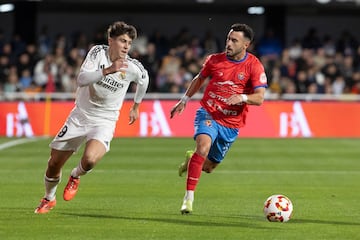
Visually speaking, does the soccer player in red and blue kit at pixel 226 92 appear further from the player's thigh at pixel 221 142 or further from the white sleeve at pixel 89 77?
the white sleeve at pixel 89 77

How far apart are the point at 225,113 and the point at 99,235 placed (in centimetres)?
282

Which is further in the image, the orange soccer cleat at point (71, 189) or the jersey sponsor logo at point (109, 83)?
the orange soccer cleat at point (71, 189)

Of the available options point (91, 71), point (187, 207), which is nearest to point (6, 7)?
point (91, 71)

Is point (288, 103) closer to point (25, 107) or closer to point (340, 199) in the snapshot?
point (25, 107)

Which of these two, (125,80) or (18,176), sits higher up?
(125,80)

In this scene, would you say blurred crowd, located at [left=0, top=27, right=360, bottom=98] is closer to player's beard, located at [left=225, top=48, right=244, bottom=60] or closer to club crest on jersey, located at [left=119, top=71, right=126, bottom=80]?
player's beard, located at [left=225, top=48, right=244, bottom=60]

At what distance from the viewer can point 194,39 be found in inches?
1241

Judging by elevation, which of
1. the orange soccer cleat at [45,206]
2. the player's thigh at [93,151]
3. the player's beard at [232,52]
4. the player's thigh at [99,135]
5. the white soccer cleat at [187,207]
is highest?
the player's beard at [232,52]

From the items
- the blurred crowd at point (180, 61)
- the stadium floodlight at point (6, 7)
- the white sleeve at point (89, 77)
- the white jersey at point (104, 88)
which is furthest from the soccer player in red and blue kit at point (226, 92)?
the stadium floodlight at point (6, 7)

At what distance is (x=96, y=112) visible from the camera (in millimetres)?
11344

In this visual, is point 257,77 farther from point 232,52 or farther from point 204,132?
point 204,132

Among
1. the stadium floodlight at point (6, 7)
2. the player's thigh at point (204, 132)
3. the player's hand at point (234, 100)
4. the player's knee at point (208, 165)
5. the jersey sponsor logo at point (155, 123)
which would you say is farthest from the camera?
the stadium floodlight at point (6, 7)

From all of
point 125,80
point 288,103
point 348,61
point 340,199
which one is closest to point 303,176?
point 340,199

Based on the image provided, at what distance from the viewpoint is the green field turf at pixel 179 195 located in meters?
10.1
